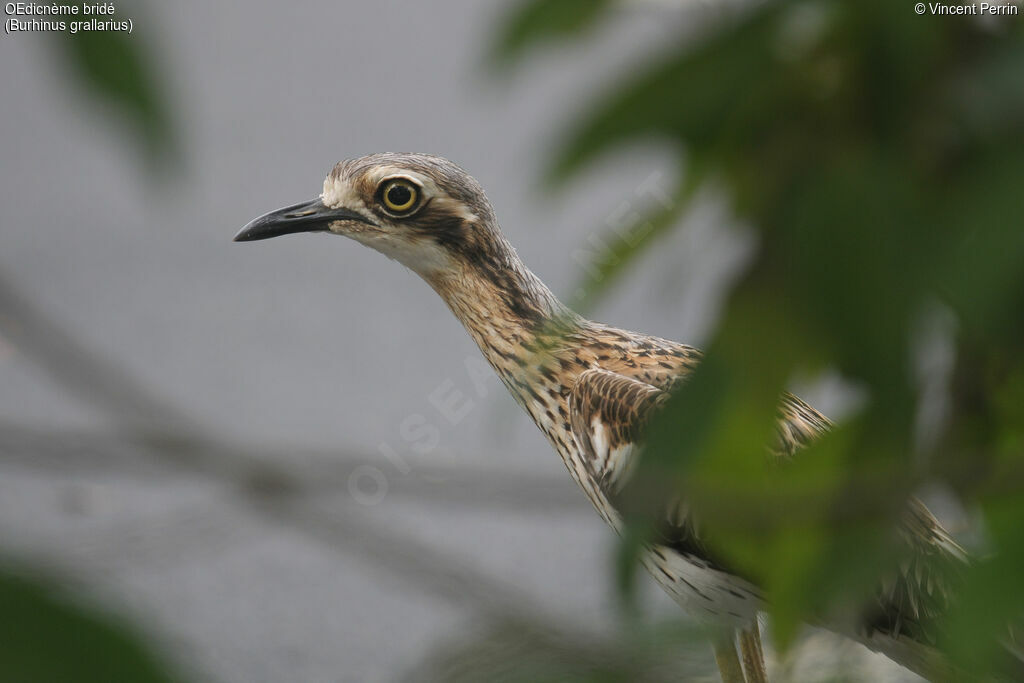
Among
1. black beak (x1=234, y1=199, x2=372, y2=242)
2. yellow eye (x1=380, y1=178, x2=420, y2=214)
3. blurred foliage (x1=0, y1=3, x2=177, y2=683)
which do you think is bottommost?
blurred foliage (x1=0, y1=3, x2=177, y2=683)

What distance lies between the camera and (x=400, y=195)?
0.70m

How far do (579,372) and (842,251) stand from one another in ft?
1.79

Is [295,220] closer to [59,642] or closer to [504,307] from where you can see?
[504,307]

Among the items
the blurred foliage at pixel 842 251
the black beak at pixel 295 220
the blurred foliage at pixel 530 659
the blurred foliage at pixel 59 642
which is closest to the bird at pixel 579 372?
the black beak at pixel 295 220

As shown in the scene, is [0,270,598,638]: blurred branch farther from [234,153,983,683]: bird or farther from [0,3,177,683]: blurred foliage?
[234,153,983,683]: bird

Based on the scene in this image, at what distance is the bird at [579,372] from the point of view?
0.70 metres

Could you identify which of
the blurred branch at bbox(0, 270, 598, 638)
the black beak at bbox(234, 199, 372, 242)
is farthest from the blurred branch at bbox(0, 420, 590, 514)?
the black beak at bbox(234, 199, 372, 242)

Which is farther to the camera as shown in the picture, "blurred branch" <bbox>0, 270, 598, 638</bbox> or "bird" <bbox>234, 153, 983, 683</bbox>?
"bird" <bbox>234, 153, 983, 683</bbox>

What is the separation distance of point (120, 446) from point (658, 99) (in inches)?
10.6

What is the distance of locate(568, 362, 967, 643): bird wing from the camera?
83 centimetres

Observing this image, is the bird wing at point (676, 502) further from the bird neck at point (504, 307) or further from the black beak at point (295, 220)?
the black beak at point (295, 220)

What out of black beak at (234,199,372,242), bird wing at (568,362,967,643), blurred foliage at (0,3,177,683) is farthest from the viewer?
bird wing at (568,362,967,643)

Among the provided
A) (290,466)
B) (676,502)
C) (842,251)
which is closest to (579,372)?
(676,502)

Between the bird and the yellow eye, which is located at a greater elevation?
the yellow eye
